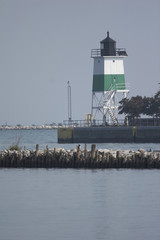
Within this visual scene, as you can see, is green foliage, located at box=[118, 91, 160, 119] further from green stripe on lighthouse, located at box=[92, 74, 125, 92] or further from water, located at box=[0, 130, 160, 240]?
water, located at box=[0, 130, 160, 240]

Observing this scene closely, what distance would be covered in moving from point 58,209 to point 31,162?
16854 mm

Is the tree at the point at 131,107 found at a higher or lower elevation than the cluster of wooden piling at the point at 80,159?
higher

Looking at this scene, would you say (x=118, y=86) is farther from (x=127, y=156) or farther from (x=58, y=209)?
(x=58, y=209)

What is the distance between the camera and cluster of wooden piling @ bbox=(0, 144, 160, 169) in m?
46.2

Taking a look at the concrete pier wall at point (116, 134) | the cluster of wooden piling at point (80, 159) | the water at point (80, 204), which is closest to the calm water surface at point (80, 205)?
the water at point (80, 204)

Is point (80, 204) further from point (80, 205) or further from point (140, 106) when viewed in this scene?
point (140, 106)

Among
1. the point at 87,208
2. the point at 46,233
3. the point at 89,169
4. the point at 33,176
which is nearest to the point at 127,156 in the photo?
the point at 89,169

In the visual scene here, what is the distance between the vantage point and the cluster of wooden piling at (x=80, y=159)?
1821 inches

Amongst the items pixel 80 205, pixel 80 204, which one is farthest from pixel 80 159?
pixel 80 205

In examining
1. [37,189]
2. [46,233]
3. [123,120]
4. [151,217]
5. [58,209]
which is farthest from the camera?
[123,120]

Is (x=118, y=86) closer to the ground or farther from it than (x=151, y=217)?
farther from it

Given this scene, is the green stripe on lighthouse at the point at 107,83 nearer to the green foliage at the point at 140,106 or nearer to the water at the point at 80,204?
the green foliage at the point at 140,106

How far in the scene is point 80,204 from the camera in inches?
1315

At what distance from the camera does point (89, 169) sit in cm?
4700
